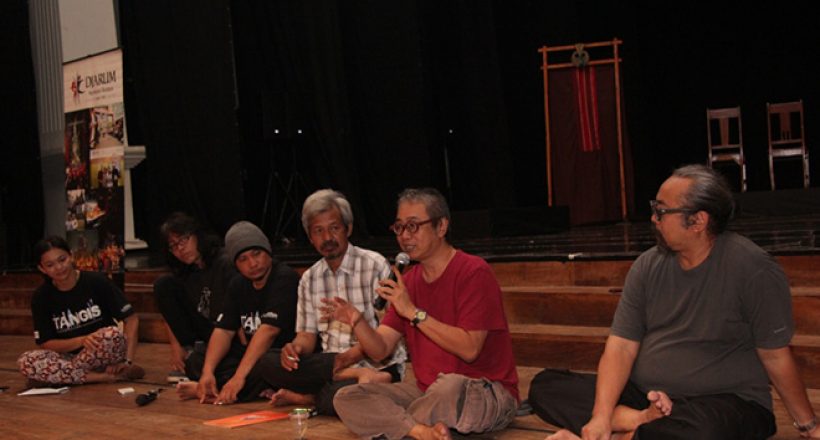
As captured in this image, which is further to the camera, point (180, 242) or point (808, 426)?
point (180, 242)

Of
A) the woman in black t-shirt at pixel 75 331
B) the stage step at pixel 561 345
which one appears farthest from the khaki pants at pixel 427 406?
the woman in black t-shirt at pixel 75 331

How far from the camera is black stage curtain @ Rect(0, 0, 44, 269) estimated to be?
10.2 meters

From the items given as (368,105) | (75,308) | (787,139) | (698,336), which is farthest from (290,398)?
(787,139)

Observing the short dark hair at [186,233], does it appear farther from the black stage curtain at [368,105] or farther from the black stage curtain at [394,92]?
the black stage curtain at [368,105]

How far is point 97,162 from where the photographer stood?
6.46 metres

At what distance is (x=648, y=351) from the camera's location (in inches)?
120

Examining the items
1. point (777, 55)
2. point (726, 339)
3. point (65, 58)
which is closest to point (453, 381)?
point (726, 339)

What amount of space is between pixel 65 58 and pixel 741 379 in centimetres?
710

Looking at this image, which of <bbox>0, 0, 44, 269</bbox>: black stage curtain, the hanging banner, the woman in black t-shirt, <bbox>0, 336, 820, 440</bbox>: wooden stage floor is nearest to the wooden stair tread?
<bbox>0, 336, 820, 440</bbox>: wooden stage floor

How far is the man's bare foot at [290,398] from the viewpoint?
4234 mm

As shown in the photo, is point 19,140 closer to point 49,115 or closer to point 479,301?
point 49,115

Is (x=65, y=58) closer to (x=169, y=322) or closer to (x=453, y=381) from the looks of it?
(x=169, y=322)

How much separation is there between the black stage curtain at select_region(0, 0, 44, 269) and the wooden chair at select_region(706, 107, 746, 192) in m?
6.68

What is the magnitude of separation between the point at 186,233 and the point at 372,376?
1.55 m
